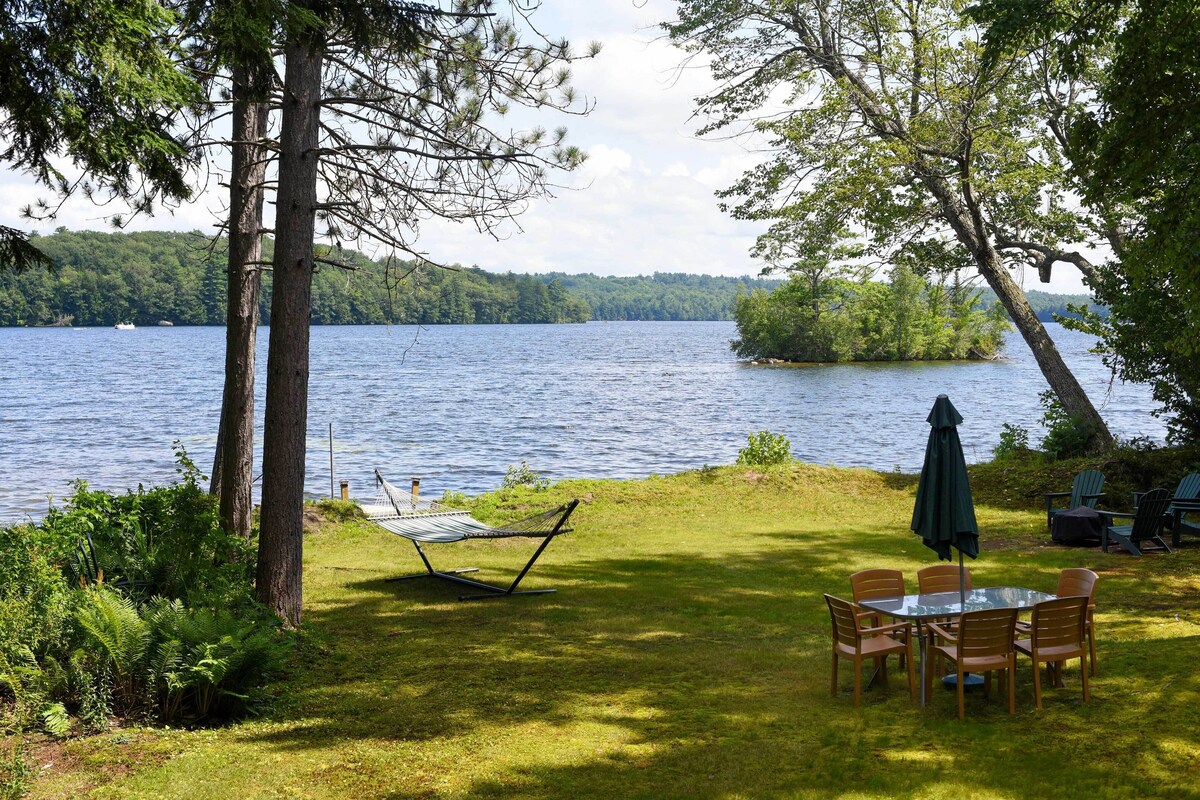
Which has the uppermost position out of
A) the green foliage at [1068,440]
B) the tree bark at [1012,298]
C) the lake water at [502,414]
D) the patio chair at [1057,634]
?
the tree bark at [1012,298]

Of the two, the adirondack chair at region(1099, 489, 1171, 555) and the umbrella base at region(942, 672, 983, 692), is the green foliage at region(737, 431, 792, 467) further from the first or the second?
the umbrella base at region(942, 672, 983, 692)

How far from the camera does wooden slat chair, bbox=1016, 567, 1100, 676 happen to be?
6359 millimetres

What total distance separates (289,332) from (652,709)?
3.94 meters

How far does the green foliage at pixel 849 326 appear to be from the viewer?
64.0 meters

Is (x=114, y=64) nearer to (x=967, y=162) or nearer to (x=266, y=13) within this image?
(x=266, y=13)

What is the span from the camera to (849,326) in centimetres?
6800

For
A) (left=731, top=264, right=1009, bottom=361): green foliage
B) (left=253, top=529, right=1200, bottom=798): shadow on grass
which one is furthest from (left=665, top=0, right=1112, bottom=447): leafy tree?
(left=731, top=264, right=1009, bottom=361): green foliage

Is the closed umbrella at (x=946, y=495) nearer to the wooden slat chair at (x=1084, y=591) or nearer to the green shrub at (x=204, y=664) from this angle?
the wooden slat chair at (x=1084, y=591)

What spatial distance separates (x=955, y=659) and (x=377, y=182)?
6338 mm

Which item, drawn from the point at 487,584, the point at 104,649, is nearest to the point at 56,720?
the point at 104,649

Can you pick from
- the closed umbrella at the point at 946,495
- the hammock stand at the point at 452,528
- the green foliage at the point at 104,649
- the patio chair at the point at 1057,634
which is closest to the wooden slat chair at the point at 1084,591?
the patio chair at the point at 1057,634

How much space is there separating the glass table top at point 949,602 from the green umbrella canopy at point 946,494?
0.37 m

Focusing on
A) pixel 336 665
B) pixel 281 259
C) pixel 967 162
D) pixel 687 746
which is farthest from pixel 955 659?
pixel 967 162

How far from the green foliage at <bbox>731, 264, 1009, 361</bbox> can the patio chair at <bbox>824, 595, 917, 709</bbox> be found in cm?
5627
